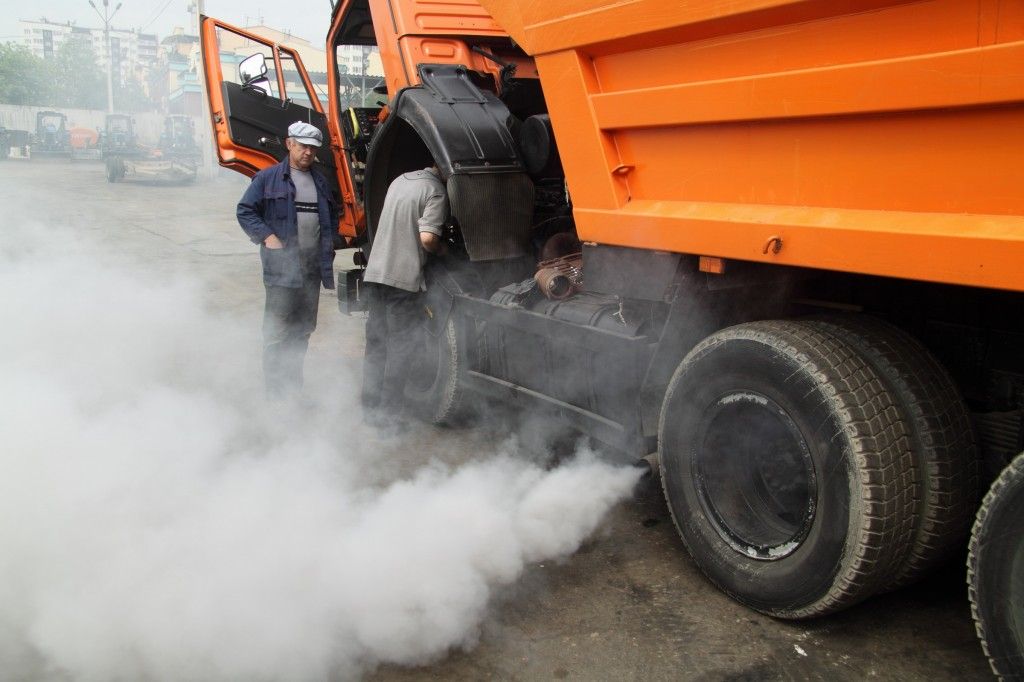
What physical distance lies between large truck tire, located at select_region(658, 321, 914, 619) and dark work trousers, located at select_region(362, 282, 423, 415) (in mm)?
1979

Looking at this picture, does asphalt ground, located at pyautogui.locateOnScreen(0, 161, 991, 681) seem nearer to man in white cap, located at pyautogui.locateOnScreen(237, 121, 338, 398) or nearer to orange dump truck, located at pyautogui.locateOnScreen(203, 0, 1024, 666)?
orange dump truck, located at pyautogui.locateOnScreen(203, 0, 1024, 666)

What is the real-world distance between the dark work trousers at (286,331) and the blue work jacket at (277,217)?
0.35 feet

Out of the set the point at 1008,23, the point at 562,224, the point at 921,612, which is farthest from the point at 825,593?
the point at 562,224

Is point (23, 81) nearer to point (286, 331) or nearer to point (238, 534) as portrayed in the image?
point (286, 331)

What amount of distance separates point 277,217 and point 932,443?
3.73 m

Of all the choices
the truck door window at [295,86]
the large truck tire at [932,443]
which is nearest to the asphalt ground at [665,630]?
the large truck tire at [932,443]

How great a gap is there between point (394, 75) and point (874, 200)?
125 inches

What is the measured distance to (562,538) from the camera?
3436 mm

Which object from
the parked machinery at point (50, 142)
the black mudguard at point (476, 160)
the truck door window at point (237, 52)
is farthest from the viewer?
the parked machinery at point (50, 142)

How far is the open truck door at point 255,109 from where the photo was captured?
582 cm

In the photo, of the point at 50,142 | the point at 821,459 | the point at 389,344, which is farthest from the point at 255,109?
the point at 50,142

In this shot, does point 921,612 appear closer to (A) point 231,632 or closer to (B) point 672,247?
Answer: (B) point 672,247

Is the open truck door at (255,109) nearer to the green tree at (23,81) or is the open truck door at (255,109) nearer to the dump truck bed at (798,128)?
the dump truck bed at (798,128)

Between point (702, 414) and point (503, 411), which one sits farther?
point (503, 411)
